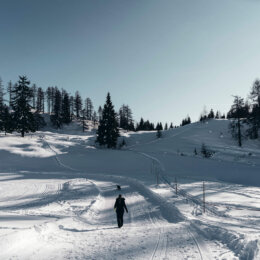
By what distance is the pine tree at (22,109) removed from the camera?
4444 centimetres

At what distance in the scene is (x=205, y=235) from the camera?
809 cm

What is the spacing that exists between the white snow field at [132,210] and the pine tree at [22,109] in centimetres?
1021

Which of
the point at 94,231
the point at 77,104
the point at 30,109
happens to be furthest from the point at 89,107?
the point at 94,231

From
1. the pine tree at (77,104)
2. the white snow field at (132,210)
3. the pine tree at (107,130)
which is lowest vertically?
the white snow field at (132,210)

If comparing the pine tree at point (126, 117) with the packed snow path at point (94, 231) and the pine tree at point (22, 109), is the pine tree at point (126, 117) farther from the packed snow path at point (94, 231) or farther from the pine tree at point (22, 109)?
the packed snow path at point (94, 231)

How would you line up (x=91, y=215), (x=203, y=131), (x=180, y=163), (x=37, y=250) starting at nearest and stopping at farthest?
(x=37, y=250) → (x=91, y=215) → (x=180, y=163) → (x=203, y=131)

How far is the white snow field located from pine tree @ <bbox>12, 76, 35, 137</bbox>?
1021cm

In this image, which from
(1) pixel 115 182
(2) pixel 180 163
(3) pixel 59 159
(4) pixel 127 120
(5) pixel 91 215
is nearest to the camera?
(5) pixel 91 215

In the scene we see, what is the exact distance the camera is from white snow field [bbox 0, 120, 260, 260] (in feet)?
22.9

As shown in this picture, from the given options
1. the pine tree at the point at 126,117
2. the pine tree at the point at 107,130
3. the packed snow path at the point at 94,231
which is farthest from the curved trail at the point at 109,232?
the pine tree at the point at 126,117

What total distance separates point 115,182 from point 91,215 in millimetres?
11352

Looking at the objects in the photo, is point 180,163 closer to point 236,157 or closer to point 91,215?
point 236,157

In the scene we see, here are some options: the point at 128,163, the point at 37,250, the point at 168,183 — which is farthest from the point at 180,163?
the point at 37,250

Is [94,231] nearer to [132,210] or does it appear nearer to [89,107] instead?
[132,210]
